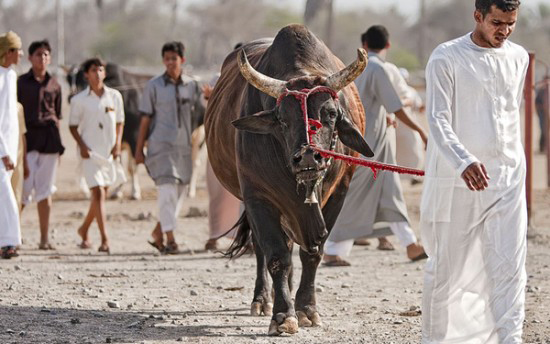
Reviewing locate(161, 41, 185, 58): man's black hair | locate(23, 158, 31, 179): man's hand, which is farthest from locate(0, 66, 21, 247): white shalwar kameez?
locate(161, 41, 185, 58): man's black hair

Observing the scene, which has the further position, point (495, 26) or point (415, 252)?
point (415, 252)

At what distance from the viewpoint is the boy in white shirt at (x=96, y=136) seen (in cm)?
1134

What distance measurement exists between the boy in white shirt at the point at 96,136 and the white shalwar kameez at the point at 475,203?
18.5 ft

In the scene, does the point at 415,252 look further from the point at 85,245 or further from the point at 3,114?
the point at 3,114

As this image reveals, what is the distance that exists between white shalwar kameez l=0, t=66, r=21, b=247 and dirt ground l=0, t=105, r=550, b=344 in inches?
11.0

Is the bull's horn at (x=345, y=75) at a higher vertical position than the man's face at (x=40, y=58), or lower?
lower

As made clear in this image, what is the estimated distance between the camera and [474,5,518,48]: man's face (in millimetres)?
5945

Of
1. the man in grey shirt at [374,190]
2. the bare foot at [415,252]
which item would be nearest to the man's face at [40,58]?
the man in grey shirt at [374,190]

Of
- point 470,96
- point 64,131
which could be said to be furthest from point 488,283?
point 64,131

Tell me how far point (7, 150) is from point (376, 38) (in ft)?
10.4

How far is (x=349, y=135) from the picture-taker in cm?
730

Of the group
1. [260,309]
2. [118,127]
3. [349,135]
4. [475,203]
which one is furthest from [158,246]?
[475,203]

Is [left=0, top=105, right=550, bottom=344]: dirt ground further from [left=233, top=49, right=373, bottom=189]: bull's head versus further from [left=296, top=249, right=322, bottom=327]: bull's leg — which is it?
[left=233, top=49, right=373, bottom=189]: bull's head

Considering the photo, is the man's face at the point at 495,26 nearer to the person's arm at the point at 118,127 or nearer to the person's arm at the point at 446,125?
the person's arm at the point at 446,125
